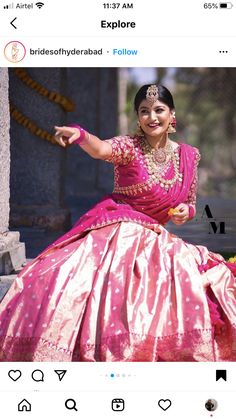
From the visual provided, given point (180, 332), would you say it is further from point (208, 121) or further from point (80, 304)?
point (208, 121)

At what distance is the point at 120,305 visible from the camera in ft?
10.3

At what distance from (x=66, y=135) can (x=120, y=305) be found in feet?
2.10

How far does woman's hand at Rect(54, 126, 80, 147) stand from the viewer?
2985 mm

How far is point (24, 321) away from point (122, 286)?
0.38m

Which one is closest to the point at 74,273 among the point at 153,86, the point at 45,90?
the point at 153,86
